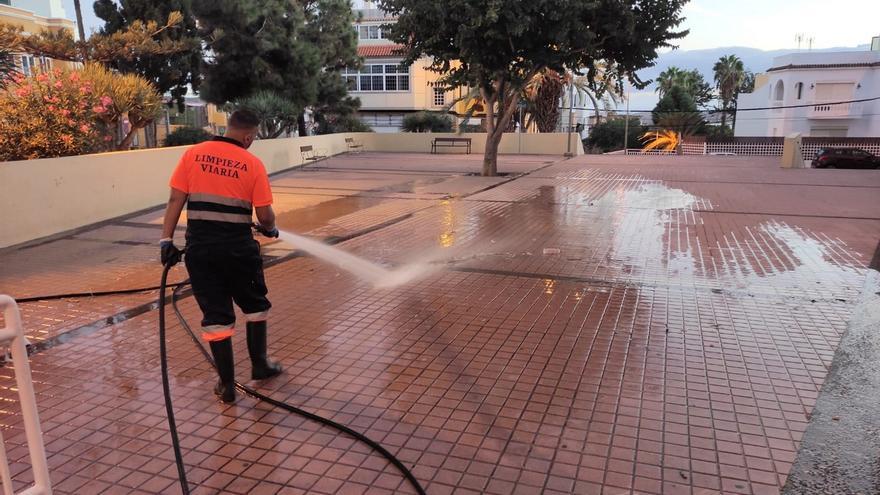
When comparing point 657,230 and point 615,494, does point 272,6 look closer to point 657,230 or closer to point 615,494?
point 657,230

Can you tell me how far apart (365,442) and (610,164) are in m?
21.0

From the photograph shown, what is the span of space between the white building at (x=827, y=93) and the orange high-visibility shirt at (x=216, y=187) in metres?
43.3

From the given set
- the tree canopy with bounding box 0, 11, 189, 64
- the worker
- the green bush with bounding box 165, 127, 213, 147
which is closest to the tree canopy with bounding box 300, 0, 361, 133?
the green bush with bounding box 165, 127, 213, 147

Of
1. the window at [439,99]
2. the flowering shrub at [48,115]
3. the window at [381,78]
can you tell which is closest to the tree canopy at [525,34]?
the flowering shrub at [48,115]

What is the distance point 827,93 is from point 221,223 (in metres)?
47.3

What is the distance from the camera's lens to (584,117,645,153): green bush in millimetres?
39719

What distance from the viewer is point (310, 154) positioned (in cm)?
2272

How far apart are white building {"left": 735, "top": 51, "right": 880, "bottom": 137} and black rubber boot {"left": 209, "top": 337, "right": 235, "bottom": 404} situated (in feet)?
143

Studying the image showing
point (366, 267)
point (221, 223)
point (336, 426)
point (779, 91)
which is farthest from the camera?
point (779, 91)

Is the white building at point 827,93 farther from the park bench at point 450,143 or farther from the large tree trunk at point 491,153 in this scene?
the large tree trunk at point 491,153

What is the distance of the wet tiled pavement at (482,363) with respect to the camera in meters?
3.31

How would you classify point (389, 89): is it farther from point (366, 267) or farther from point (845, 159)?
point (366, 267)

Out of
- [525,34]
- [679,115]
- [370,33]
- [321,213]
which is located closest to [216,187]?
[321,213]

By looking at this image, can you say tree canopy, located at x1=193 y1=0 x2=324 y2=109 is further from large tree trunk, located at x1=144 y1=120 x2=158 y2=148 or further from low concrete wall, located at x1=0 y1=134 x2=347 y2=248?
low concrete wall, located at x1=0 y1=134 x2=347 y2=248
